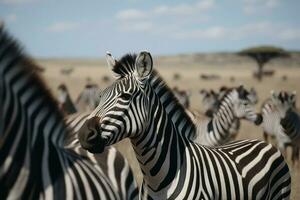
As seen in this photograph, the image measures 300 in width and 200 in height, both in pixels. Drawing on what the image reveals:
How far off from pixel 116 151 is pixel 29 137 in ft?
4.14

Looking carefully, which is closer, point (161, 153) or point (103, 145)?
point (103, 145)

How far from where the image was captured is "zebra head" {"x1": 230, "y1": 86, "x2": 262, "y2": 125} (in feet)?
26.4

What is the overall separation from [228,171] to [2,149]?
282cm

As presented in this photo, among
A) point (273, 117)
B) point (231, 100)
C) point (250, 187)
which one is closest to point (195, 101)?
point (273, 117)

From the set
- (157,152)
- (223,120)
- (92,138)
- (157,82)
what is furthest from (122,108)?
(223,120)

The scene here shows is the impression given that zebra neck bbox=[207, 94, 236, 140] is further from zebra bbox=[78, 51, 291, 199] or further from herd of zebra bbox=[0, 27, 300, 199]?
zebra bbox=[78, 51, 291, 199]

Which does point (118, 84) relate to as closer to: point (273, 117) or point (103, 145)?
point (103, 145)

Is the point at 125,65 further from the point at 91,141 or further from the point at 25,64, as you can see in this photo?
the point at 25,64

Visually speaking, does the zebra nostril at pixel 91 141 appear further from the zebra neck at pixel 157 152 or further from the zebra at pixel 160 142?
the zebra neck at pixel 157 152

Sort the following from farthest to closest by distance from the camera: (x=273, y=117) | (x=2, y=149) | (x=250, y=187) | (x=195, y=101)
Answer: (x=195, y=101) < (x=273, y=117) < (x=250, y=187) < (x=2, y=149)

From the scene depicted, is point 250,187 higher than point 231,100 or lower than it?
lower

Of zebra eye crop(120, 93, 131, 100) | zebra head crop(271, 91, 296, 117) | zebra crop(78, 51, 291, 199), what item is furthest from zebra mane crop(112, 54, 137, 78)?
zebra head crop(271, 91, 296, 117)

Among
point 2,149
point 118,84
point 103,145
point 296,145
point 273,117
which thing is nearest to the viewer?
point 2,149

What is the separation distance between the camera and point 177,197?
3854 mm
